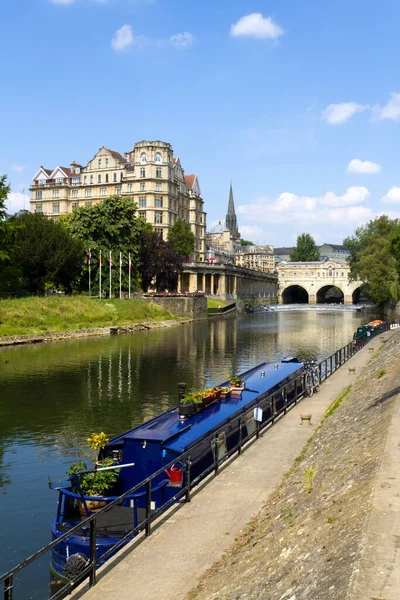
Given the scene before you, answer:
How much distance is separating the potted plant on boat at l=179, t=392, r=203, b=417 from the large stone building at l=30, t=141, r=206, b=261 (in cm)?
10575

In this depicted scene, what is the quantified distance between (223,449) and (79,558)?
7.19 m

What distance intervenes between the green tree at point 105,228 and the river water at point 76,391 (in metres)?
18.3

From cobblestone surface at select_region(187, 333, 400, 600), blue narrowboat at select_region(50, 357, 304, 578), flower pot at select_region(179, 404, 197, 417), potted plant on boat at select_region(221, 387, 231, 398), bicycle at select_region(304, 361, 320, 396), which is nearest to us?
cobblestone surface at select_region(187, 333, 400, 600)

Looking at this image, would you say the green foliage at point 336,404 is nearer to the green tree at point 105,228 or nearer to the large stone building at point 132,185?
the green tree at point 105,228

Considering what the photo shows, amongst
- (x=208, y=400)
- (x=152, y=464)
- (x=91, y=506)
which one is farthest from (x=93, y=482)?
(x=208, y=400)

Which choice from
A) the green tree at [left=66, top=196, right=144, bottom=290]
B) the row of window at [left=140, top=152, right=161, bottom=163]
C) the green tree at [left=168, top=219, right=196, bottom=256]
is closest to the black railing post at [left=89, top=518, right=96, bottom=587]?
the green tree at [left=66, top=196, right=144, bottom=290]

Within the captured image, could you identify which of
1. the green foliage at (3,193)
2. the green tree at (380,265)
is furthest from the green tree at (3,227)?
the green tree at (380,265)

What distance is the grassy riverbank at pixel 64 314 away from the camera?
65.8 metres

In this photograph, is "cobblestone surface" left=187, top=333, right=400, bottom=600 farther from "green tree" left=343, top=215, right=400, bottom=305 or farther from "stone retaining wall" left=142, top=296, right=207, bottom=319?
"green tree" left=343, top=215, right=400, bottom=305

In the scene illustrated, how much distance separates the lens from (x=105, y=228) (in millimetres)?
91875

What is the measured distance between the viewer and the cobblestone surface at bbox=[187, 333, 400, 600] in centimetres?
895

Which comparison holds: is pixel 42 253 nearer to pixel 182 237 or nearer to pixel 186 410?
pixel 182 237

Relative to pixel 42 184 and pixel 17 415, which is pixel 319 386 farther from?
pixel 42 184

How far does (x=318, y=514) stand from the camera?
39.4ft
